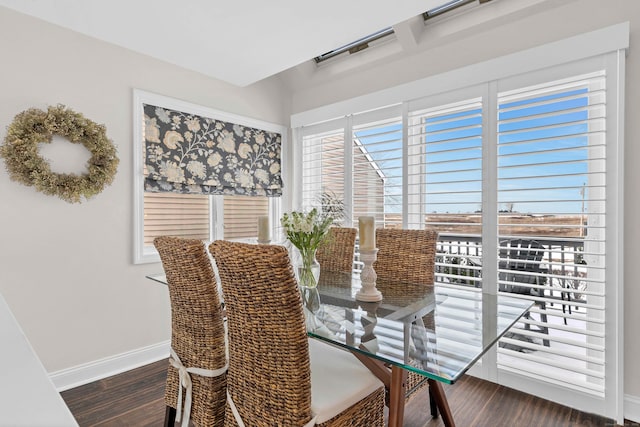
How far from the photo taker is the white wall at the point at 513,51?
6.93ft

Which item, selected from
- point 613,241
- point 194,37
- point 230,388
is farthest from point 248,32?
point 613,241

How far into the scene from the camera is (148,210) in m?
3.03

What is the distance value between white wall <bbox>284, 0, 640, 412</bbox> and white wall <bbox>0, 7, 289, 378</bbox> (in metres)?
1.62

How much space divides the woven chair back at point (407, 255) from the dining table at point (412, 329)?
0.15 m

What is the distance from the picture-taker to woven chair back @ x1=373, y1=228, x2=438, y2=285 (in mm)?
2283

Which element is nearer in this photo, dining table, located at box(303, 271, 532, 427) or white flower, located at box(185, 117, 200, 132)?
dining table, located at box(303, 271, 532, 427)

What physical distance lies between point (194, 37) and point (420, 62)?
1.84 metres

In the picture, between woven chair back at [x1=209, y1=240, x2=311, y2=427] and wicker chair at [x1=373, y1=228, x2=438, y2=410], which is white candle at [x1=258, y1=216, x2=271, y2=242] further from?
woven chair back at [x1=209, y1=240, x2=311, y2=427]

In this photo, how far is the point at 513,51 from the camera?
254cm

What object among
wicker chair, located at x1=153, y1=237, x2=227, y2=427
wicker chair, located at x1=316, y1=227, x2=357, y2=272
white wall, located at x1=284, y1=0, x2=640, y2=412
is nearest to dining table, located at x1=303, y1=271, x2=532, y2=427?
wicker chair, located at x1=153, y1=237, x2=227, y2=427

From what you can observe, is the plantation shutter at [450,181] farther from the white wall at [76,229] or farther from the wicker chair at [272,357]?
the white wall at [76,229]

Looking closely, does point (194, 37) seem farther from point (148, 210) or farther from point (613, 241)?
point (613, 241)

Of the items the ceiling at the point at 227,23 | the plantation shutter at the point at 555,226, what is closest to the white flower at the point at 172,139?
the ceiling at the point at 227,23

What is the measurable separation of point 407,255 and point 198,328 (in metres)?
1.41
